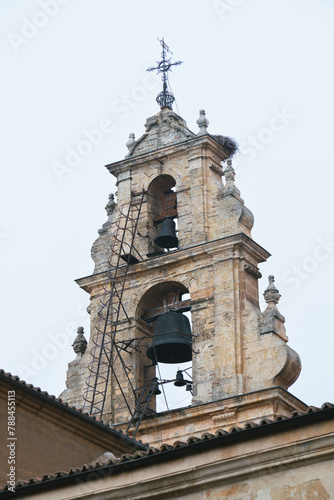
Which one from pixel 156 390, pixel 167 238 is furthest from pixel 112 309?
pixel 156 390

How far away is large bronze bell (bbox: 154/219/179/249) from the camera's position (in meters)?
25.8

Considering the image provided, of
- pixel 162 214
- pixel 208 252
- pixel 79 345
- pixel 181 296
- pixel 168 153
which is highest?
pixel 168 153

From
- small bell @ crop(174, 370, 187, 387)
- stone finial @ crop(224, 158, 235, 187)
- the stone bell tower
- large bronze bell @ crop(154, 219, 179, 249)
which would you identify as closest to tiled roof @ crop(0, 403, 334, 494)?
the stone bell tower

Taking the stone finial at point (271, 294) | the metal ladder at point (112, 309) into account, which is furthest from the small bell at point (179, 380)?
the stone finial at point (271, 294)

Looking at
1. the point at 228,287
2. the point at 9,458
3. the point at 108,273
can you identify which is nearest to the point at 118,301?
the point at 108,273

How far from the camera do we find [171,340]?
2412 cm

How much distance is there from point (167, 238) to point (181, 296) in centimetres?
123

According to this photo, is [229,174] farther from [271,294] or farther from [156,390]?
[156,390]

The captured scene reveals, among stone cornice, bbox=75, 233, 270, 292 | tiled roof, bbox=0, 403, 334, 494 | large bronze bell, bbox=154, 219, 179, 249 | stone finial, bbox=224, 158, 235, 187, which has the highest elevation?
stone finial, bbox=224, 158, 235, 187

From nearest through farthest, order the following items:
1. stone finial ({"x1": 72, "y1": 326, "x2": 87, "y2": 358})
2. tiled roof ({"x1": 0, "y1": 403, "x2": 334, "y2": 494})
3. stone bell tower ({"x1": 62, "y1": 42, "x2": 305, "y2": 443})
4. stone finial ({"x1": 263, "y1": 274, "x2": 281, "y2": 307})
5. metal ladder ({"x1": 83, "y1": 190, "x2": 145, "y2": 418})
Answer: tiled roof ({"x1": 0, "y1": 403, "x2": 334, "y2": 494}) < stone bell tower ({"x1": 62, "y1": 42, "x2": 305, "y2": 443}) < stone finial ({"x1": 263, "y1": 274, "x2": 281, "y2": 307}) < metal ladder ({"x1": 83, "y1": 190, "x2": 145, "y2": 418}) < stone finial ({"x1": 72, "y1": 326, "x2": 87, "y2": 358})

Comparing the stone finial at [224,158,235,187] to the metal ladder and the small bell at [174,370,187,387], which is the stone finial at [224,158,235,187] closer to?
the metal ladder

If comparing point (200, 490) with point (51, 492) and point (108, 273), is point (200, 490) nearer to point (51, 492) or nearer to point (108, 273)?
point (51, 492)

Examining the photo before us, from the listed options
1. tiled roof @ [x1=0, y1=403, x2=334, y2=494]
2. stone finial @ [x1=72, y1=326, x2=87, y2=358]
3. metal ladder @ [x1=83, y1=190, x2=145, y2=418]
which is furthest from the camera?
stone finial @ [x1=72, y1=326, x2=87, y2=358]

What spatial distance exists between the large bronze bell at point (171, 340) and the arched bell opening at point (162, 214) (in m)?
1.81
